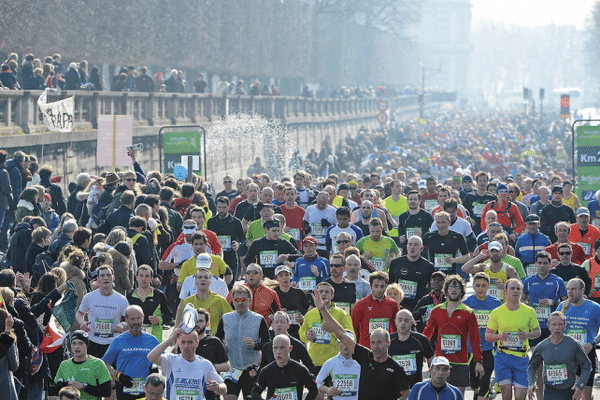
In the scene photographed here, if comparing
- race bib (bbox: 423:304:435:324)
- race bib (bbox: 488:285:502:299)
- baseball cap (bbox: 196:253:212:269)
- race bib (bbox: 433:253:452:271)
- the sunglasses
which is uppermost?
baseball cap (bbox: 196:253:212:269)

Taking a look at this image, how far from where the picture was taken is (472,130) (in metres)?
74.6

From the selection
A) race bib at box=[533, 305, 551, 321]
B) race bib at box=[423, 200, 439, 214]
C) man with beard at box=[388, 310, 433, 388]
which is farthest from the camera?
race bib at box=[423, 200, 439, 214]

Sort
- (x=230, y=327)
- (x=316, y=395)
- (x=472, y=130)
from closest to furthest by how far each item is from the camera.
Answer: (x=316, y=395)
(x=230, y=327)
(x=472, y=130)

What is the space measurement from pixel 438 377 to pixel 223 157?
3267 centimetres

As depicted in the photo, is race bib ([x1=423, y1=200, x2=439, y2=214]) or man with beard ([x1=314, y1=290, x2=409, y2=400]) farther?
race bib ([x1=423, y1=200, x2=439, y2=214])

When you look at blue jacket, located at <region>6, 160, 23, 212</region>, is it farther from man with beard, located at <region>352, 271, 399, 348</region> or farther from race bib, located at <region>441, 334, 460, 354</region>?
race bib, located at <region>441, 334, 460, 354</region>

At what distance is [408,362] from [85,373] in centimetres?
273

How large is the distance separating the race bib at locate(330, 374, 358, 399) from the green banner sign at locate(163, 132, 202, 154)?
581 inches

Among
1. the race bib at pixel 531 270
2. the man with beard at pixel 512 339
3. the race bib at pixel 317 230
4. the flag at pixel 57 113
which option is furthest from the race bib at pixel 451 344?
the flag at pixel 57 113

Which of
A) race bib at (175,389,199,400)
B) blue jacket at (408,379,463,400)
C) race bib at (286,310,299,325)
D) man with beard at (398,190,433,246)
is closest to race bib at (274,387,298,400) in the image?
race bib at (175,389,199,400)

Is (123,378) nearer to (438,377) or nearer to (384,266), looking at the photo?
(438,377)

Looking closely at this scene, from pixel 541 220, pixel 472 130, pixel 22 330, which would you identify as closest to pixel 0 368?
pixel 22 330

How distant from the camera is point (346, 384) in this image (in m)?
10.1

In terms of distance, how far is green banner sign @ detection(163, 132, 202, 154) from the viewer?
24.5m
